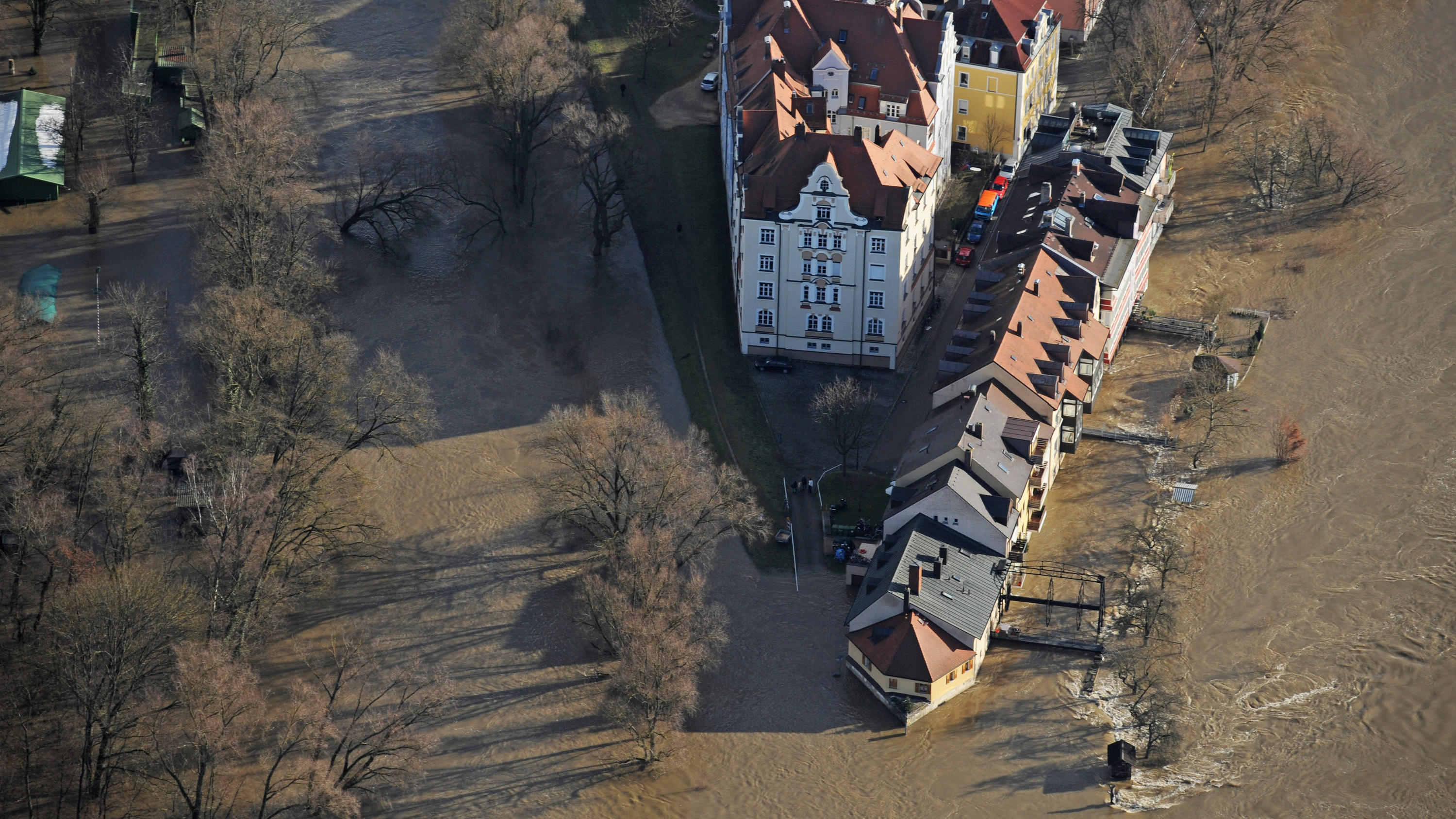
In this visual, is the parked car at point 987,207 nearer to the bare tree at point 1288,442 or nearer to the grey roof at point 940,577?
the bare tree at point 1288,442

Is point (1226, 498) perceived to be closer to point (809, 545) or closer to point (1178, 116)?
point (809, 545)

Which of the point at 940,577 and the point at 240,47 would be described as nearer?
the point at 940,577

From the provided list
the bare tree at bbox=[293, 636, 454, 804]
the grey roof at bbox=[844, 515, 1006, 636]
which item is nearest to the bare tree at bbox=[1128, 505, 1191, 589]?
the grey roof at bbox=[844, 515, 1006, 636]

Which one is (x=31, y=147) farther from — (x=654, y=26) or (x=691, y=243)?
(x=654, y=26)

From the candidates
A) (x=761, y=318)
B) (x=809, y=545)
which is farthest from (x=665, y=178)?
(x=809, y=545)

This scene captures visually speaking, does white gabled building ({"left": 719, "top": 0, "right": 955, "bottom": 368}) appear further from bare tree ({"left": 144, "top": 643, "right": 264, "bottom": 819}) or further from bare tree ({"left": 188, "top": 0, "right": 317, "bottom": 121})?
bare tree ({"left": 144, "top": 643, "right": 264, "bottom": 819})

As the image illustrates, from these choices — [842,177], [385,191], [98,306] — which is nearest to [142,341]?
[98,306]
